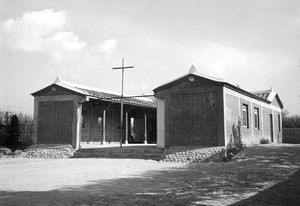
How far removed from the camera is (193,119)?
17469 mm

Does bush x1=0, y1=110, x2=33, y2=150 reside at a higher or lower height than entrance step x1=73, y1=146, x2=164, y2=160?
higher

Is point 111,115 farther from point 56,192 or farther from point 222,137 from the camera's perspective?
point 56,192

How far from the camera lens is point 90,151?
19531mm

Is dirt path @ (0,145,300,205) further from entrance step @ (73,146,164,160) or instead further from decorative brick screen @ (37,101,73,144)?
decorative brick screen @ (37,101,73,144)

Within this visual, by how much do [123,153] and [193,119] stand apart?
4.18 m

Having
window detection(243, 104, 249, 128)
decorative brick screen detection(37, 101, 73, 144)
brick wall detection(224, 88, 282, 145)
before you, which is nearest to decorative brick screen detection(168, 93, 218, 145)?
brick wall detection(224, 88, 282, 145)

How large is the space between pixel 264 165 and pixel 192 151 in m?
3.96

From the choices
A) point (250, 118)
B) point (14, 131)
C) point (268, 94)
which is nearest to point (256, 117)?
point (250, 118)

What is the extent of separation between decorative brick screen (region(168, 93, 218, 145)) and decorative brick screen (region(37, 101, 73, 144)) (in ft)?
21.1

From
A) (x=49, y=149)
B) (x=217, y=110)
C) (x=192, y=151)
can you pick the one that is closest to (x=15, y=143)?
(x=49, y=149)

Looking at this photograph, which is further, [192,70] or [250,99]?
[250,99]

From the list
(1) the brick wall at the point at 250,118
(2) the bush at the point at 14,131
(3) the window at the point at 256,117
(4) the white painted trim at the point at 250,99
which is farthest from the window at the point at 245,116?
(2) the bush at the point at 14,131

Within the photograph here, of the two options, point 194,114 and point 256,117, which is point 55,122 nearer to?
point 194,114

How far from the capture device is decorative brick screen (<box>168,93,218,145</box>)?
1711 centimetres
